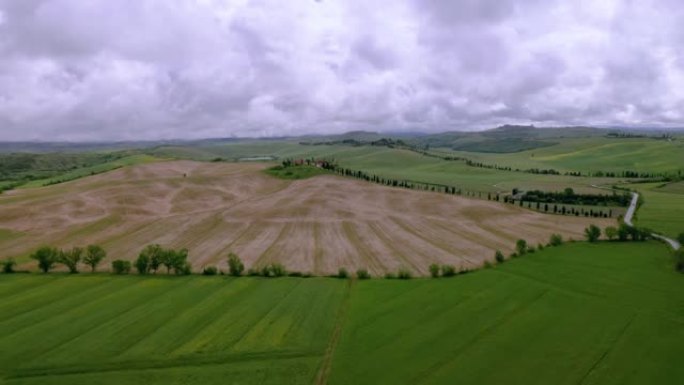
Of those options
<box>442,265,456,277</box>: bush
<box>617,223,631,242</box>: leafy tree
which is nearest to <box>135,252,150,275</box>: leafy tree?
<box>442,265,456,277</box>: bush

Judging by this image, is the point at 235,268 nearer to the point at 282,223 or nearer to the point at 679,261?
the point at 282,223

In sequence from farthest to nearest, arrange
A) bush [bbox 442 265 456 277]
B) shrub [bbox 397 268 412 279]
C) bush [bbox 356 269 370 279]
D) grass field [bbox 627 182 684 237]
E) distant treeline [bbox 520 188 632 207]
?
distant treeline [bbox 520 188 632 207], grass field [bbox 627 182 684 237], bush [bbox 442 265 456 277], bush [bbox 356 269 370 279], shrub [bbox 397 268 412 279]

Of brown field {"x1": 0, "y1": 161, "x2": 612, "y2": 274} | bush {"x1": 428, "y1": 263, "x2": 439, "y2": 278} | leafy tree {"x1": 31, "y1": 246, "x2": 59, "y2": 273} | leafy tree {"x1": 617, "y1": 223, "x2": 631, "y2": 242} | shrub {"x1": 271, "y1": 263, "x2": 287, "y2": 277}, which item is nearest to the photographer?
bush {"x1": 428, "y1": 263, "x2": 439, "y2": 278}

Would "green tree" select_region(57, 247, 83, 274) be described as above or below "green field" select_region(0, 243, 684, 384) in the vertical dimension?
above

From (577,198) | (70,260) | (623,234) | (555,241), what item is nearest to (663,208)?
(577,198)

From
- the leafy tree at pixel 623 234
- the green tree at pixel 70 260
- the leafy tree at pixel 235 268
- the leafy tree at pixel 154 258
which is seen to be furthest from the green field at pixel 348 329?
the leafy tree at pixel 623 234

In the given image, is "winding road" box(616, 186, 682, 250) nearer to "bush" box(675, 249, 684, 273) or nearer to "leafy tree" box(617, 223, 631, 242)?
"leafy tree" box(617, 223, 631, 242)
